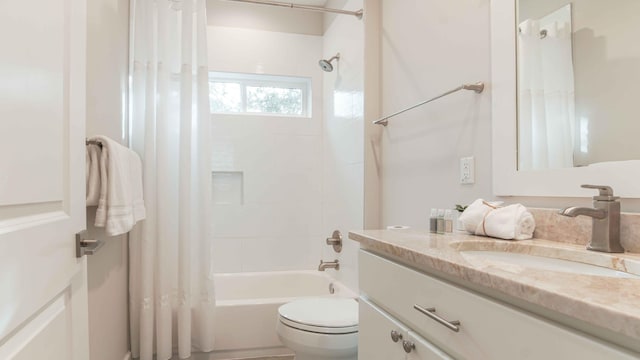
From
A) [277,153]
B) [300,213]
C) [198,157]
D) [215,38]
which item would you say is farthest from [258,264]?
[215,38]

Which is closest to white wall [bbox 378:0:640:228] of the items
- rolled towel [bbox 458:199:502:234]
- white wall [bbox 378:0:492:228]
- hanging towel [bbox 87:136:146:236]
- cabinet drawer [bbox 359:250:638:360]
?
white wall [bbox 378:0:492:228]

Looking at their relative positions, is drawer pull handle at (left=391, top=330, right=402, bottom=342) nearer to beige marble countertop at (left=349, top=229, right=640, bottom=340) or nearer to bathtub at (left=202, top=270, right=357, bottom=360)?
beige marble countertop at (left=349, top=229, right=640, bottom=340)

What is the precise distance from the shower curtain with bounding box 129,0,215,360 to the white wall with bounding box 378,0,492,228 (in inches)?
43.4

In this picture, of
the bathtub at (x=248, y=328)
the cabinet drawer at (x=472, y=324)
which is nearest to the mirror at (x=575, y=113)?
the cabinet drawer at (x=472, y=324)

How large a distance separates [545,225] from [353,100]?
1.61 metres

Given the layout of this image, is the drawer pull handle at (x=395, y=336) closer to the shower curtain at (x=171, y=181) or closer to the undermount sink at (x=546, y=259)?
the undermount sink at (x=546, y=259)

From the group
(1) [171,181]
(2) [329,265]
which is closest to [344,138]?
(2) [329,265]

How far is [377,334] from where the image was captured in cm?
113

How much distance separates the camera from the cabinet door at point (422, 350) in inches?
32.6

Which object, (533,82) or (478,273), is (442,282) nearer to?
(478,273)

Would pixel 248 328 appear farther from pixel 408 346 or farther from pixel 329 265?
pixel 408 346

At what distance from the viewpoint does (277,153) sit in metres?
3.20

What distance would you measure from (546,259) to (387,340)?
Answer: 47 cm

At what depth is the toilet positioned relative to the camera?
1.72 metres
